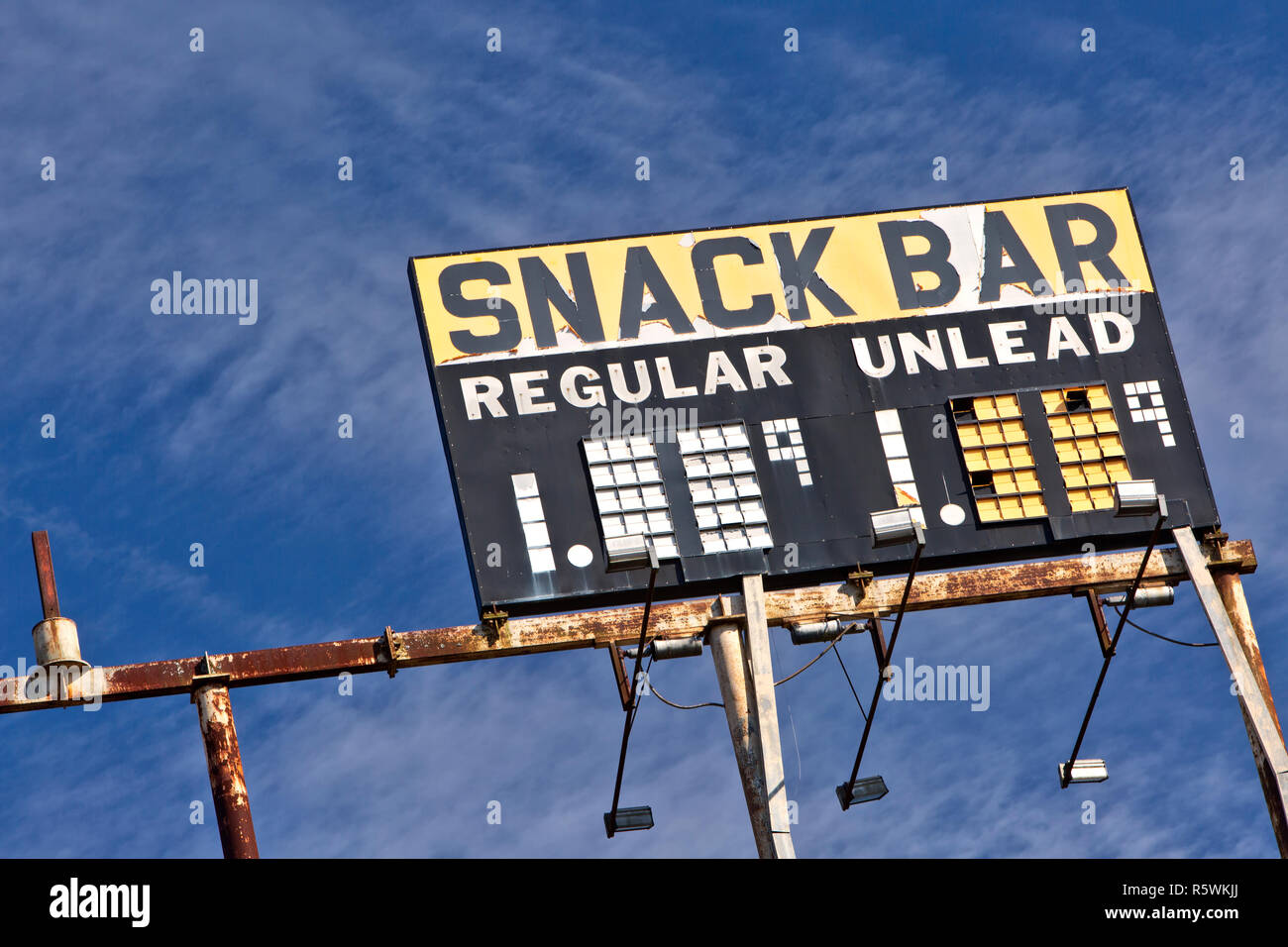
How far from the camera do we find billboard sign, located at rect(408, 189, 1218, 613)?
26.8 m

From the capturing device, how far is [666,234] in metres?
28.9

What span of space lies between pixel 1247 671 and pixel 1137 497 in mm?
2728

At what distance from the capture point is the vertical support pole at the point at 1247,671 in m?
25.9

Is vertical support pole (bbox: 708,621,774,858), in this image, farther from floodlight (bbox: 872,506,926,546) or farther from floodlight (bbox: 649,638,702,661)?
floodlight (bbox: 872,506,926,546)

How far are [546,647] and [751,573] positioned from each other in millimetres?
2633

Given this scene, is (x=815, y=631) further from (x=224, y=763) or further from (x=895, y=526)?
(x=224, y=763)

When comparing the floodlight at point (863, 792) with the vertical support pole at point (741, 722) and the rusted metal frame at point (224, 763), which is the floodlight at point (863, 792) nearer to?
the vertical support pole at point (741, 722)

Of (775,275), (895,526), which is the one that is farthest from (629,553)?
(775,275)

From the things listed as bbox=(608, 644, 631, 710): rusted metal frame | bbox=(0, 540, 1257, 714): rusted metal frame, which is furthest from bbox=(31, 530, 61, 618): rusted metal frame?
bbox=(608, 644, 631, 710): rusted metal frame

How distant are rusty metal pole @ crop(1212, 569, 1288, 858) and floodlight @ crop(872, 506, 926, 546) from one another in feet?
14.2

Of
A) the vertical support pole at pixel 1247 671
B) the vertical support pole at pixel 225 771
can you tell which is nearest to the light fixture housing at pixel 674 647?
the vertical support pole at pixel 225 771

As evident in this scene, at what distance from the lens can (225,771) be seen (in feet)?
83.6
